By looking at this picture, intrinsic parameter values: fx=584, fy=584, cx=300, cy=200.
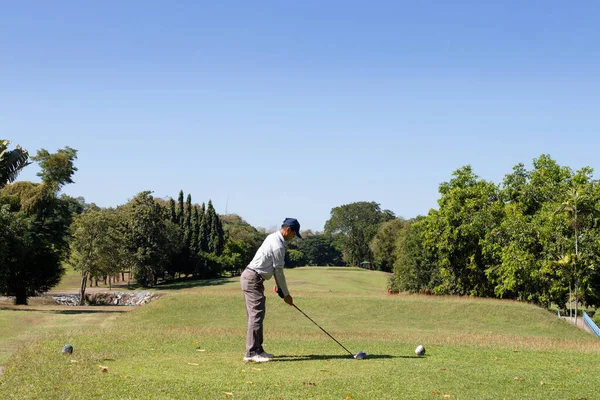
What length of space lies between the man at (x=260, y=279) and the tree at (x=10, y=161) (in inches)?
1098

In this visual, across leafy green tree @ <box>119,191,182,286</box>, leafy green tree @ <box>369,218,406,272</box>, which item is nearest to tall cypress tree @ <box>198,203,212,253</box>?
leafy green tree @ <box>119,191,182,286</box>

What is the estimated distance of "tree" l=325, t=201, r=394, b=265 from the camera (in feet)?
498

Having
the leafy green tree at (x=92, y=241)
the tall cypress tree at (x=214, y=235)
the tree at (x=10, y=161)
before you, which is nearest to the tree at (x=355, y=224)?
the tall cypress tree at (x=214, y=235)

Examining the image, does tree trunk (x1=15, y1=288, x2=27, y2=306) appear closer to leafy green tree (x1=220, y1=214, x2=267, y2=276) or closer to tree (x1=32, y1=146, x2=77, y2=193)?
tree (x1=32, y1=146, x2=77, y2=193)

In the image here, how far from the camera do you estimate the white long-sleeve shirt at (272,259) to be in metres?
11.8

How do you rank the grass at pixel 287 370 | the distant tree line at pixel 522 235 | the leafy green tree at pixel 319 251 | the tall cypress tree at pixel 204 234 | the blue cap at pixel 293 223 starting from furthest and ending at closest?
the leafy green tree at pixel 319 251
the tall cypress tree at pixel 204 234
the distant tree line at pixel 522 235
the blue cap at pixel 293 223
the grass at pixel 287 370

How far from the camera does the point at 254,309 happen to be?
12.0m

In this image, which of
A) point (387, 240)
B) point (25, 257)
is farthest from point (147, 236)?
point (387, 240)

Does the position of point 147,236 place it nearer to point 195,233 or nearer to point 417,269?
point 195,233

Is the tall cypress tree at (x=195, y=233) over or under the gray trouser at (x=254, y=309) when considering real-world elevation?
over

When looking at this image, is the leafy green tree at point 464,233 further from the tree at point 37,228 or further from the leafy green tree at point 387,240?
the leafy green tree at point 387,240

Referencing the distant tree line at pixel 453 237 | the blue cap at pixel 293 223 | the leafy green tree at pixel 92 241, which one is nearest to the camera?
the blue cap at pixel 293 223

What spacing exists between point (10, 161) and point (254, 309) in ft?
93.2

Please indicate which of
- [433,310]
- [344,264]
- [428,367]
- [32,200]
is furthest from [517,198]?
[344,264]
